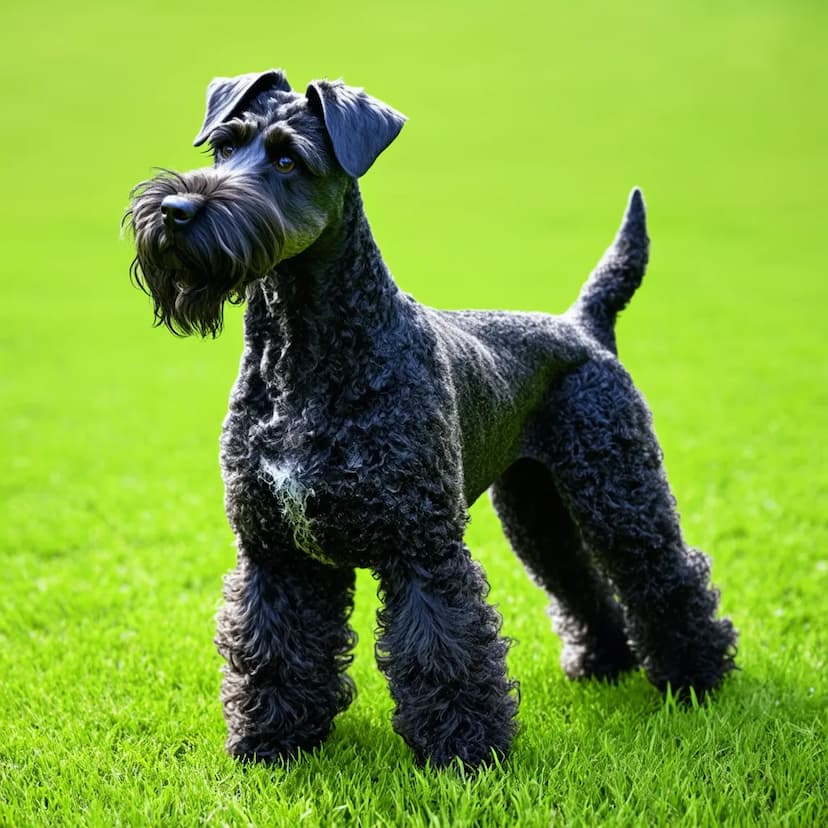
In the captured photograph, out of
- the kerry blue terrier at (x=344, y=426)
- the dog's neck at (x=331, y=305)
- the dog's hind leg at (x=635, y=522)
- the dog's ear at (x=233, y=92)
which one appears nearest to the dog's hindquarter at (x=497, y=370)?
the kerry blue terrier at (x=344, y=426)

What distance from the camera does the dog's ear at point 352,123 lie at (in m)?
3.50

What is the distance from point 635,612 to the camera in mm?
5012

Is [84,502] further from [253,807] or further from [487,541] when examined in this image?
[253,807]

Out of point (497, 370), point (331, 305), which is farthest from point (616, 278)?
point (331, 305)

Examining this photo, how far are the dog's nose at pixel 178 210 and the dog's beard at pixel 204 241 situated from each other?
19 millimetres

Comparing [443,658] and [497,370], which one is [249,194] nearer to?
[497,370]

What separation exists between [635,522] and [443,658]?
143 centimetres

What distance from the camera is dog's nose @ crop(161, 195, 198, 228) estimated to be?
3.21 metres

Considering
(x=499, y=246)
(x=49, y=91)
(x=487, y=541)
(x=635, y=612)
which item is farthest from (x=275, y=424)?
(x=49, y=91)

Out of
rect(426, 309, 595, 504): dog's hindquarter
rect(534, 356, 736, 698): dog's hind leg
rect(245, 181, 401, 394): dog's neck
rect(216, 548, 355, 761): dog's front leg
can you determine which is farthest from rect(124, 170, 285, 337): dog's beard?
rect(534, 356, 736, 698): dog's hind leg

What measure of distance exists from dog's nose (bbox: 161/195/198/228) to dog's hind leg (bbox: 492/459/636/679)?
249 cm

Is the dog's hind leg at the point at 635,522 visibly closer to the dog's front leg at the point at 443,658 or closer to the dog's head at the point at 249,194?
the dog's front leg at the point at 443,658

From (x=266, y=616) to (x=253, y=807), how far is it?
0.78 m

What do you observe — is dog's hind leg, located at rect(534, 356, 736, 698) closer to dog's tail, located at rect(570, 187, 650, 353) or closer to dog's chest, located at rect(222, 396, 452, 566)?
dog's tail, located at rect(570, 187, 650, 353)
